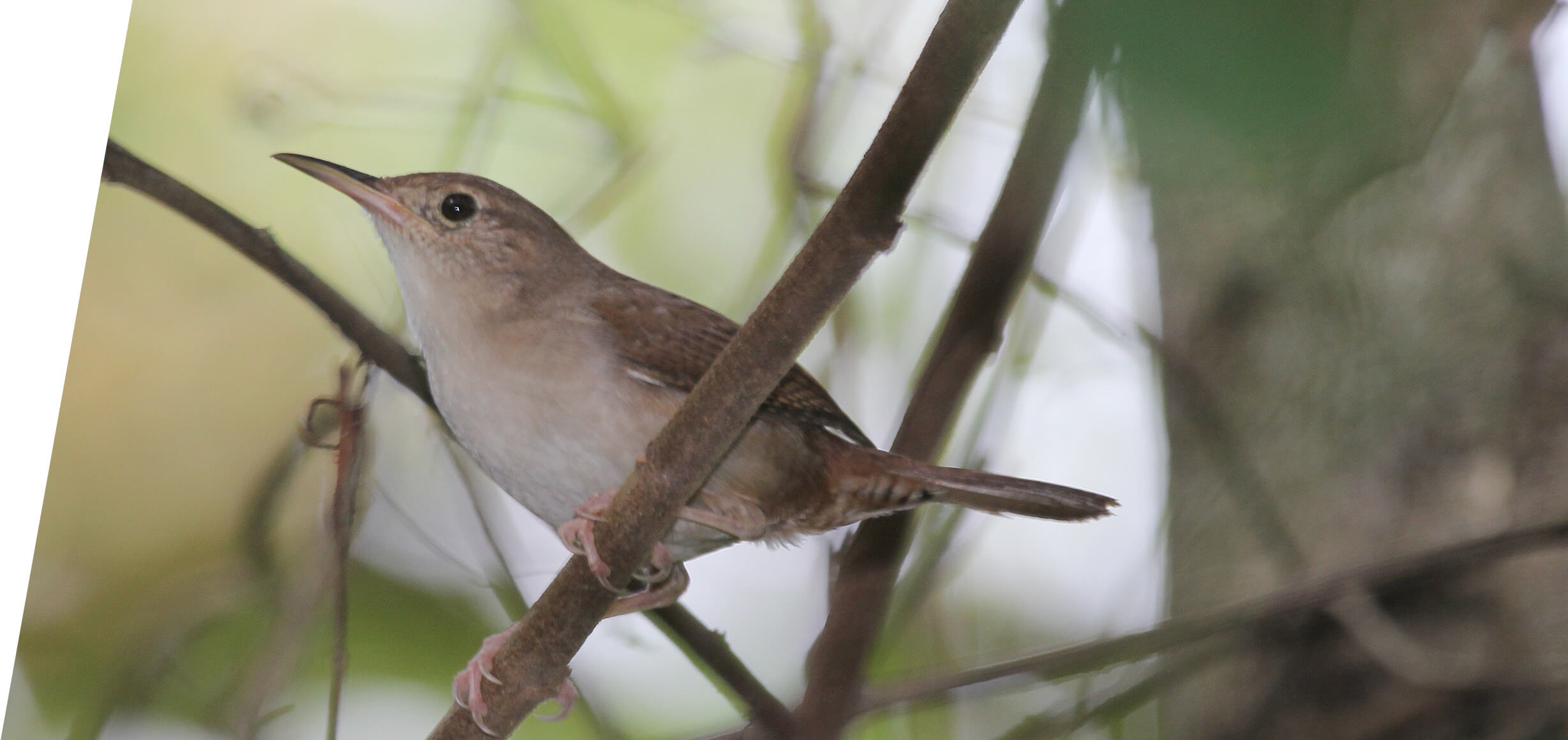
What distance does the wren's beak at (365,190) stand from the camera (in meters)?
1.51

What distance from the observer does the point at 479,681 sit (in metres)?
1.32

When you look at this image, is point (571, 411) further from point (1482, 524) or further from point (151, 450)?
point (1482, 524)

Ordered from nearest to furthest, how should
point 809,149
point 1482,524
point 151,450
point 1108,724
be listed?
point 1482,524
point 1108,724
point 809,149
point 151,450

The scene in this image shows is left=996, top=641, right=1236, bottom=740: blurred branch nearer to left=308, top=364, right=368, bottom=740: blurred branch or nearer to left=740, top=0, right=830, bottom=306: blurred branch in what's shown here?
left=740, top=0, right=830, bottom=306: blurred branch

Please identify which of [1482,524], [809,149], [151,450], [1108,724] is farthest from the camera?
[151,450]

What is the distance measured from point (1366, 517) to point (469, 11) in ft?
4.41

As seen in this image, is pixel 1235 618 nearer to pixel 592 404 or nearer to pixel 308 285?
pixel 592 404

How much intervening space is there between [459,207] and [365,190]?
125 mm

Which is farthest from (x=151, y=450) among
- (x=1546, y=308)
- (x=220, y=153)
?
(x=1546, y=308)

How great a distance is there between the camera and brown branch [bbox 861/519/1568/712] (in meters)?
1.13

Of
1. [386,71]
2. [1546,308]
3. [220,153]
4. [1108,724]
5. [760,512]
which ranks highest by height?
[386,71]

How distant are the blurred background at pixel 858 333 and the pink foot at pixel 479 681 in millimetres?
140

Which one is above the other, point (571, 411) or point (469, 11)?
point (469, 11)

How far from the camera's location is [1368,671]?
1.19 meters
